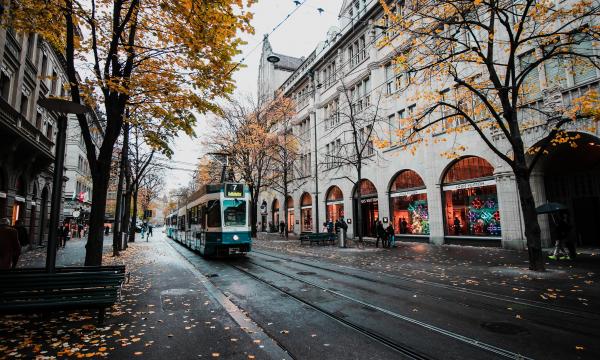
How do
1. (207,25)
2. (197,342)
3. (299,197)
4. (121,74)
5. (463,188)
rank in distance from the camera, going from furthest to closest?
1. (299,197)
2. (463,188)
3. (121,74)
4. (207,25)
5. (197,342)

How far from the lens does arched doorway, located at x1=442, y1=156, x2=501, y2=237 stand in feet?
59.5

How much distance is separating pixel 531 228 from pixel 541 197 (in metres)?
7.87

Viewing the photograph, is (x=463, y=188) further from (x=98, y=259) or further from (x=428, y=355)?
(x=98, y=259)

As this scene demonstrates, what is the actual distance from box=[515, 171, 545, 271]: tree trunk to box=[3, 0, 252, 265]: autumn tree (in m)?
9.73

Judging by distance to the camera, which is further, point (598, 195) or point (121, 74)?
point (598, 195)

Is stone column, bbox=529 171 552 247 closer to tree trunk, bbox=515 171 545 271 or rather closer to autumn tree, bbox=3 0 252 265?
tree trunk, bbox=515 171 545 271

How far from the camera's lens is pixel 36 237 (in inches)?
872

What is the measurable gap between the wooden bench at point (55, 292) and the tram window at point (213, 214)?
9040 millimetres

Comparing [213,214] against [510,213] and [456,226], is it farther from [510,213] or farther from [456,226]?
[510,213]

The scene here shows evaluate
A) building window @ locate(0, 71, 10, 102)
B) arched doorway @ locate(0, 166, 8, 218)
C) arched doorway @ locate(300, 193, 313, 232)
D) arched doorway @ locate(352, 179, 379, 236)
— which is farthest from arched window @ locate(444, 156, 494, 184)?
arched doorway @ locate(0, 166, 8, 218)

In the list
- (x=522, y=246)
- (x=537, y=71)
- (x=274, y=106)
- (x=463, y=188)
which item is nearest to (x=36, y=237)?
(x=274, y=106)

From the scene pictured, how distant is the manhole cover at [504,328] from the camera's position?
16.7ft

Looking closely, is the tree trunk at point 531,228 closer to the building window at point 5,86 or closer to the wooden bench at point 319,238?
the wooden bench at point 319,238

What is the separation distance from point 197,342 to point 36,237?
78.5 feet
